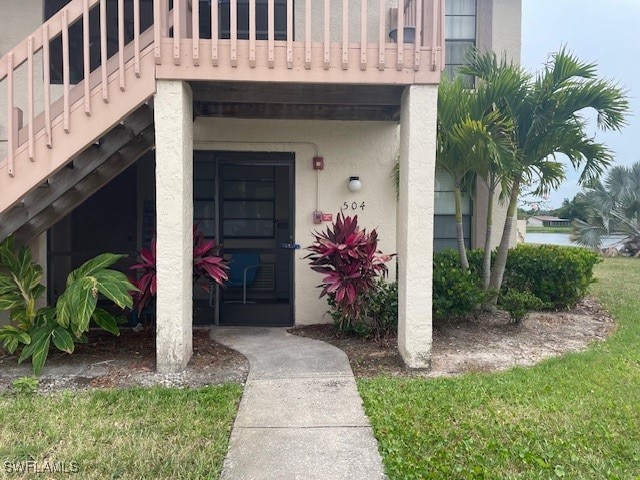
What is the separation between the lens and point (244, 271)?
7.24 meters

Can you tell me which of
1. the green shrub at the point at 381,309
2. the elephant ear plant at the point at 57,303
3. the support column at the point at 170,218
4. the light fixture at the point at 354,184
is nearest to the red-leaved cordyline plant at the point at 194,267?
the elephant ear plant at the point at 57,303

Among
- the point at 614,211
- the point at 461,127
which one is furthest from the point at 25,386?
the point at 614,211

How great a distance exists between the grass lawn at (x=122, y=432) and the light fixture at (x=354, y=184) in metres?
3.20

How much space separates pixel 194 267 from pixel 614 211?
17449 millimetres

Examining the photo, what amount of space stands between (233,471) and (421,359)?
97.5 inches

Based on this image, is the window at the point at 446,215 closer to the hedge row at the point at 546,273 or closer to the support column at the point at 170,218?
the hedge row at the point at 546,273

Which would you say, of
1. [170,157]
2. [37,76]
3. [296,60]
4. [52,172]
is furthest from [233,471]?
[37,76]

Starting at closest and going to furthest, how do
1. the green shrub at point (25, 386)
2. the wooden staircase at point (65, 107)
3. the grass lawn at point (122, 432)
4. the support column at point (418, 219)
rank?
the grass lawn at point (122, 432), the green shrub at point (25, 386), the wooden staircase at point (65, 107), the support column at point (418, 219)

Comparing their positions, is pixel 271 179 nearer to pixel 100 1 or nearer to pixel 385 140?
pixel 385 140

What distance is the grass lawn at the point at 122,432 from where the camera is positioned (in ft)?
10.1

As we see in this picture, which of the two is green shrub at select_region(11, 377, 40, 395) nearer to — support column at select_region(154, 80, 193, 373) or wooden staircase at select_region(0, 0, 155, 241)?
support column at select_region(154, 80, 193, 373)

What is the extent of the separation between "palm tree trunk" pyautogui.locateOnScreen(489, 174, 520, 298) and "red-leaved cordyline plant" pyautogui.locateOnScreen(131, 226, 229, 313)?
3.76 meters

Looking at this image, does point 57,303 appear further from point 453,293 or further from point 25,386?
point 453,293

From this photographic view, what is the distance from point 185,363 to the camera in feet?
16.3
